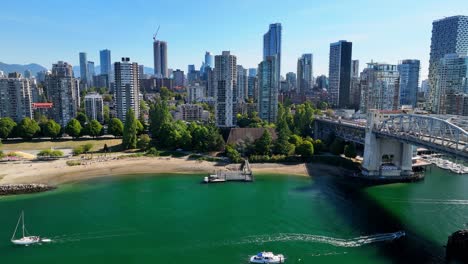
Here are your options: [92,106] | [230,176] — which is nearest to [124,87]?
[92,106]

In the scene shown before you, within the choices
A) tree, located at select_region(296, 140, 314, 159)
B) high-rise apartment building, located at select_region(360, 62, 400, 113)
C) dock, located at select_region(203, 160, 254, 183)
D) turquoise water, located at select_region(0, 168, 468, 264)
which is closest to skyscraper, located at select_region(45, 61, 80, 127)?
turquoise water, located at select_region(0, 168, 468, 264)

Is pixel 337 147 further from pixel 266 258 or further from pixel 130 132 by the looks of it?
pixel 130 132

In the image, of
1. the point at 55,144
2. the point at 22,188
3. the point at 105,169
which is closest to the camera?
the point at 22,188

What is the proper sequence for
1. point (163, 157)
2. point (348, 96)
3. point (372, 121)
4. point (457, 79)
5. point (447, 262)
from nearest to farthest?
1. point (447, 262)
2. point (372, 121)
3. point (163, 157)
4. point (457, 79)
5. point (348, 96)

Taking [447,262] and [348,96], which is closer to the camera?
[447,262]

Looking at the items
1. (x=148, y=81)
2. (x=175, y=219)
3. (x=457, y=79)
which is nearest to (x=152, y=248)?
(x=175, y=219)

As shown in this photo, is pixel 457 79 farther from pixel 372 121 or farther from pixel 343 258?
pixel 343 258
